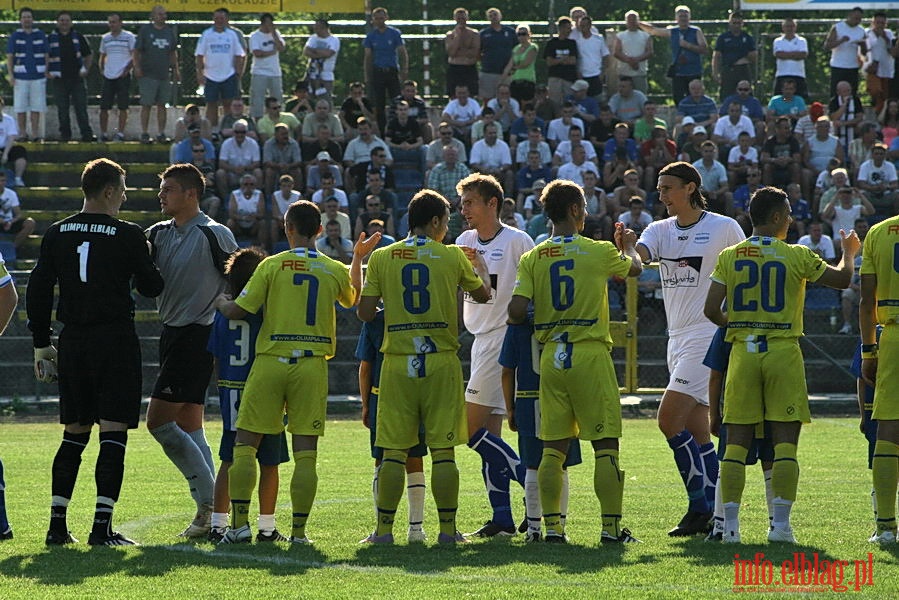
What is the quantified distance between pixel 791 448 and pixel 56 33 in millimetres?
19262

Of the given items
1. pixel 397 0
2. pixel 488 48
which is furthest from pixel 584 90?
pixel 397 0

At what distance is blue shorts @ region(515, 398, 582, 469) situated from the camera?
8.70 metres

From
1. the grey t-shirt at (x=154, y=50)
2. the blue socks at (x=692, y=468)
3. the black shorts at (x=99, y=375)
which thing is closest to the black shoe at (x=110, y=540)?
the black shorts at (x=99, y=375)

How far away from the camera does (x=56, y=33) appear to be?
79.4 ft

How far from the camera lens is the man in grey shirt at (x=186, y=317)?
29.5 ft

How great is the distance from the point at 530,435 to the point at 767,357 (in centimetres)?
160

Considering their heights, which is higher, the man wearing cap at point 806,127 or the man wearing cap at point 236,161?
the man wearing cap at point 806,127

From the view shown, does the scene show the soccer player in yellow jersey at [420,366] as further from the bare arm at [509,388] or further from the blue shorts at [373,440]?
the bare arm at [509,388]

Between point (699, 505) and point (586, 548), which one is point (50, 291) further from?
point (699, 505)

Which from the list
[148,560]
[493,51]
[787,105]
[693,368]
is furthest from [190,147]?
[148,560]

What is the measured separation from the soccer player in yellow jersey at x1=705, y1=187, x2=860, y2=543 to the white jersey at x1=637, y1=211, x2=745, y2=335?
36.9 inches

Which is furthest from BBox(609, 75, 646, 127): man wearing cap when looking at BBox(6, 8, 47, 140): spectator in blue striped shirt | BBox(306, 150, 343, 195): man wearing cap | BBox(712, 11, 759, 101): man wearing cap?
BBox(6, 8, 47, 140): spectator in blue striped shirt

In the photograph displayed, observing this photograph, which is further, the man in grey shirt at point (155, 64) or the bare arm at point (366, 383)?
the man in grey shirt at point (155, 64)

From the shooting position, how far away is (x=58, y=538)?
332 inches
